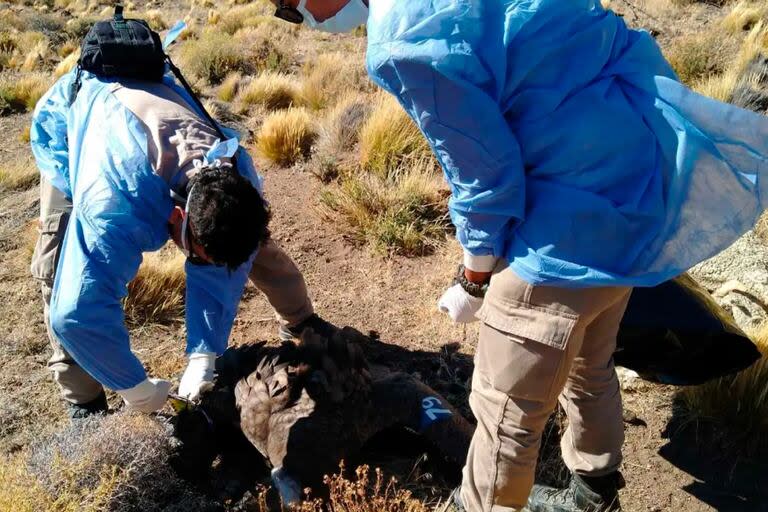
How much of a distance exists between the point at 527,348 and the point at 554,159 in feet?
1.83

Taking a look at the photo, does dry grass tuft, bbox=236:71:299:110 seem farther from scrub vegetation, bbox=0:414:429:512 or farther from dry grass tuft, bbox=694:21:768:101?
scrub vegetation, bbox=0:414:429:512

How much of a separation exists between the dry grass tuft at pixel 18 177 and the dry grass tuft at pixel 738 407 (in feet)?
21.0

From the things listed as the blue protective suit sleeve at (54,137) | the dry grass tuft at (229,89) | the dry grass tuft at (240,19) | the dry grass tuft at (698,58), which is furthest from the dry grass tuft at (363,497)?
the dry grass tuft at (240,19)

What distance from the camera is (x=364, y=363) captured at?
3.18 m

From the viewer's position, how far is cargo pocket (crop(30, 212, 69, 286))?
3.25 meters

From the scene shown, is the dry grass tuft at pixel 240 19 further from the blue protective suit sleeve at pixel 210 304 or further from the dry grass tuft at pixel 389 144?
the blue protective suit sleeve at pixel 210 304

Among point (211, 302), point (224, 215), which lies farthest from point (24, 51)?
point (224, 215)

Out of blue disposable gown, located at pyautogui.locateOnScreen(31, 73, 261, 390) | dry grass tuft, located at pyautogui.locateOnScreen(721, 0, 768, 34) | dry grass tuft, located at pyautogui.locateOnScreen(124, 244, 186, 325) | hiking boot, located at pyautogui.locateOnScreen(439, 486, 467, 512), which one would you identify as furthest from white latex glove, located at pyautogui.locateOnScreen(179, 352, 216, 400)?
dry grass tuft, located at pyautogui.locateOnScreen(721, 0, 768, 34)

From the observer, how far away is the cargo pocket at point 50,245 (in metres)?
3.25

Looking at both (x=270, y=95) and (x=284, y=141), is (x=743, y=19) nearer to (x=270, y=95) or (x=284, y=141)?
(x=270, y=95)

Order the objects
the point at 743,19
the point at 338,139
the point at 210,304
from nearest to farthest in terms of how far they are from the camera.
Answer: the point at 210,304 → the point at 338,139 → the point at 743,19

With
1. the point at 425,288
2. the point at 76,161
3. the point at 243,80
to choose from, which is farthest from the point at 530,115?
the point at 243,80

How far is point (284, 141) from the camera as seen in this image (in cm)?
652

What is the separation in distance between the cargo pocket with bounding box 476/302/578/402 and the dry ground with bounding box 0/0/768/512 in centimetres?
126
